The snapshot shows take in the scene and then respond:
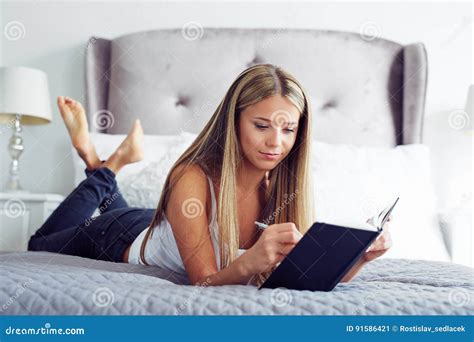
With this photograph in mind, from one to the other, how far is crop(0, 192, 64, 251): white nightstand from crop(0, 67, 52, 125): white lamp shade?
0.26m

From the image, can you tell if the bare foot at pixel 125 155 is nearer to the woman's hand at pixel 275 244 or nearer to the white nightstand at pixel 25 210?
the white nightstand at pixel 25 210

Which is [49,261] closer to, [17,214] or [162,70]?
[17,214]

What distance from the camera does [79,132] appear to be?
1.45 meters

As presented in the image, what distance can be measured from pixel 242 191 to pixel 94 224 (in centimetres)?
48

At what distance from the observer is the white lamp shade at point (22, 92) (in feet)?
5.67

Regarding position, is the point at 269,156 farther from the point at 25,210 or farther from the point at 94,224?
the point at 25,210

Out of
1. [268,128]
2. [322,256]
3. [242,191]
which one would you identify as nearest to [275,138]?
[268,128]

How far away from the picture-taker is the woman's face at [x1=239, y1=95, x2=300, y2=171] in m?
0.89

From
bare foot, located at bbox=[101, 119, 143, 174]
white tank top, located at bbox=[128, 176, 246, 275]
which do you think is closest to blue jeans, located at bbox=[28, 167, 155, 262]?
bare foot, located at bbox=[101, 119, 143, 174]

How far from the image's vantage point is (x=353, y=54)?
70.1 inches

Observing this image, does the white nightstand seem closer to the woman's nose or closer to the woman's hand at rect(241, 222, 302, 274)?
the woman's nose

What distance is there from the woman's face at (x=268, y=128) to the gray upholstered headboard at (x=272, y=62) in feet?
2.80
